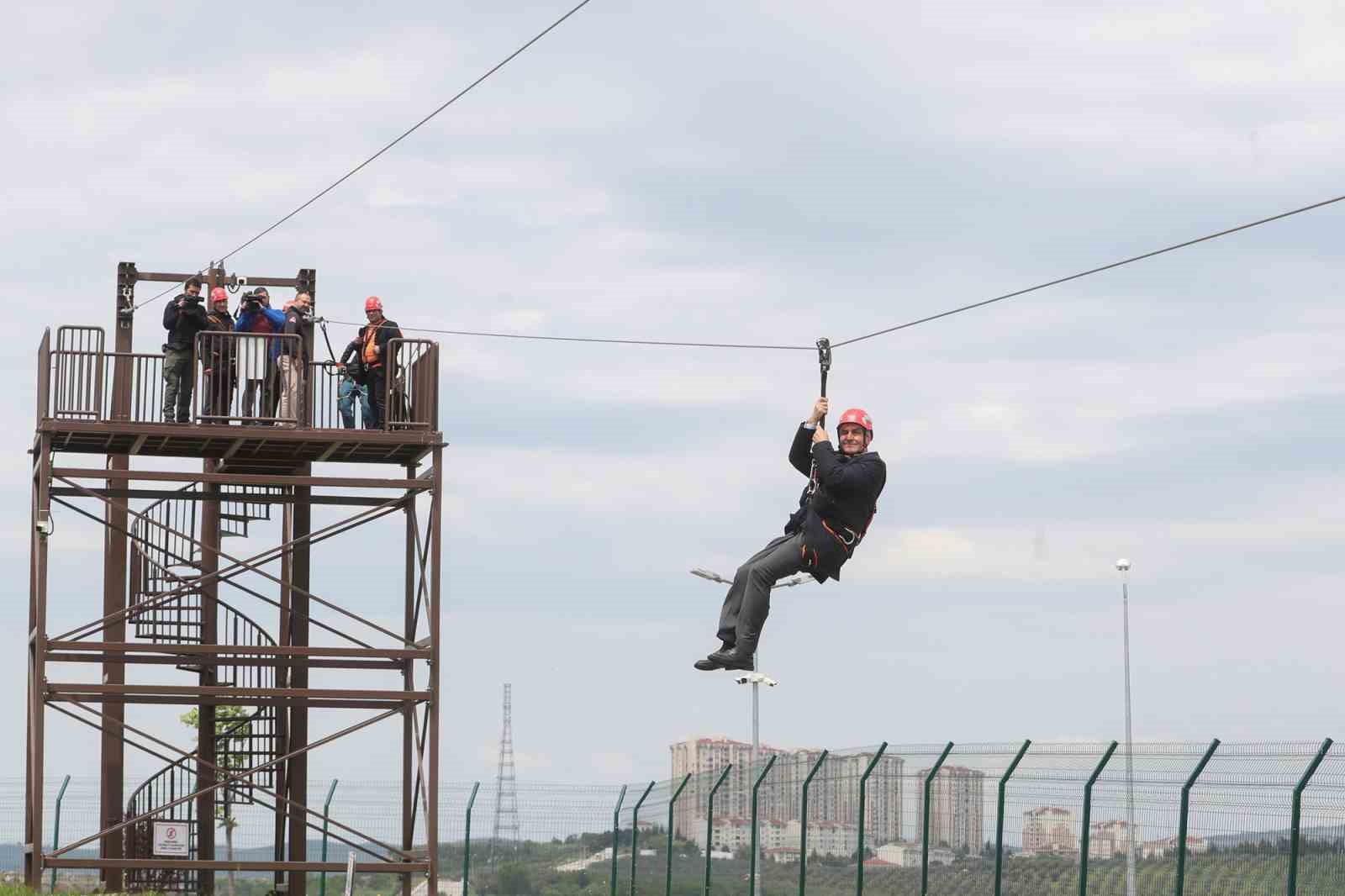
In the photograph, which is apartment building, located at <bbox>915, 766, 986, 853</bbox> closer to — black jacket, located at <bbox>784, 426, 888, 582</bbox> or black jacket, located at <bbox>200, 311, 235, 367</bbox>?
black jacket, located at <bbox>784, 426, 888, 582</bbox>

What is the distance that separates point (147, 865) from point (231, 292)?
25.5 ft

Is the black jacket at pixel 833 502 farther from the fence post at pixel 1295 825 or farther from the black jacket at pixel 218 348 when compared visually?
the black jacket at pixel 218 348

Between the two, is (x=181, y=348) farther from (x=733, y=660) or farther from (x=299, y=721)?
(x=733, y=660)

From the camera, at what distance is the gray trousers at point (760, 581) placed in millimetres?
16672

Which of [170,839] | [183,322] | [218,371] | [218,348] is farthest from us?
[170,839]

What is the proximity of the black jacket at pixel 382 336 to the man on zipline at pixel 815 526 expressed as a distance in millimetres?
10410

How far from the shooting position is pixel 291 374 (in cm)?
2642

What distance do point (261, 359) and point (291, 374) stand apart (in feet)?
1.39

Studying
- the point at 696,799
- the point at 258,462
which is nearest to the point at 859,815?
the point at 696,799

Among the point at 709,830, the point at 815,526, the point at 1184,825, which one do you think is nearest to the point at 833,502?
the point at 815,526

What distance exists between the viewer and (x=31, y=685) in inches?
1000

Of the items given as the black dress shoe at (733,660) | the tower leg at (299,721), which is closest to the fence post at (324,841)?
the tower leg at (299,721)

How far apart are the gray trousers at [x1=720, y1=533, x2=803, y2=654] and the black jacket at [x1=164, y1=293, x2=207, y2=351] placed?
11101 mm

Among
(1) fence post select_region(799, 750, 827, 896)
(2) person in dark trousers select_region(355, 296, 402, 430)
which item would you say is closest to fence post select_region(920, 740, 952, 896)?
(1) fence post select_region(799, 750, 827, 896)
